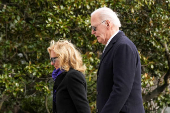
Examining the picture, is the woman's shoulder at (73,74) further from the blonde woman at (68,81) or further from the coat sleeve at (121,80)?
the coat sleeve at (121,80)

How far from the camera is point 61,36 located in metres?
6.04

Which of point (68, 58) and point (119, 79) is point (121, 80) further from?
point (68, 58)

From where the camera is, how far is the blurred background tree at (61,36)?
19.4 feet

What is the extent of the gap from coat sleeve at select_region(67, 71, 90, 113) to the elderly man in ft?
2.32

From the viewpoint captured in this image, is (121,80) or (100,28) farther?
(100,28)

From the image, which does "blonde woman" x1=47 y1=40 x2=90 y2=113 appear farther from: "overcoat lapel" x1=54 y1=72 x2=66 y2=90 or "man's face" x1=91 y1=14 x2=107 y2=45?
"man's face" x1=91 y1=14 x2=107 y2=45

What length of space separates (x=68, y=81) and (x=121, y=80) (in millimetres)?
1094

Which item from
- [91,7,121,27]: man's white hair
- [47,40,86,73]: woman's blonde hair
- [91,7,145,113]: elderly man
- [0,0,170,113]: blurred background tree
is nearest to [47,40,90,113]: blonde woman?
[47,40,86,73]: woman's blonde hair

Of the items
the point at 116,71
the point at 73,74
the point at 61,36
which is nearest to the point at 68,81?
the point at 73,74

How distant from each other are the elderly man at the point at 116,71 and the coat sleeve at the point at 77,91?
706mm

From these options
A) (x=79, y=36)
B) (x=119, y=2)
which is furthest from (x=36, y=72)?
(x=119, y=2)

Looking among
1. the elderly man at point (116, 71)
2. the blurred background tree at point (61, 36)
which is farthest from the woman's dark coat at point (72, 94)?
the blurred background tree at point (61, 36)

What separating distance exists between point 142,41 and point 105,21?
505 cm

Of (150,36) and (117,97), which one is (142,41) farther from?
(117,97)
